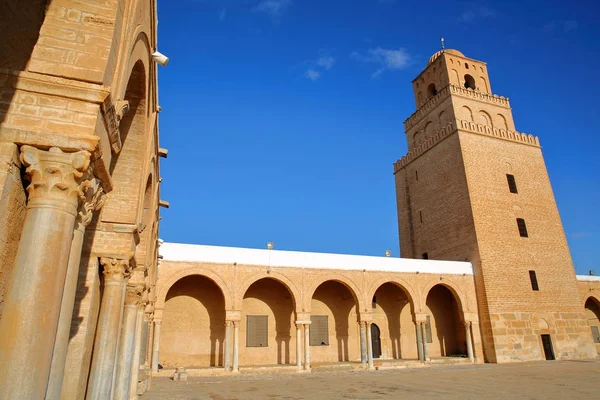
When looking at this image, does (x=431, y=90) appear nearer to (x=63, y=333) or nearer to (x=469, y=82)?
(x=469, y=82)

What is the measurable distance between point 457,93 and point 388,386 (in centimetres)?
1692

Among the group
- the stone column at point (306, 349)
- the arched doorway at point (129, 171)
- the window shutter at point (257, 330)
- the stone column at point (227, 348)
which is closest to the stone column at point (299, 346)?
the stone column at point (306, 349)

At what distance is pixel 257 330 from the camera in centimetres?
1686

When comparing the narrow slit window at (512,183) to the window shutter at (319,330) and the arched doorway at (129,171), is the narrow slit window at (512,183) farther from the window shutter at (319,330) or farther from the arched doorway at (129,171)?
the arched doorway at (129,171)

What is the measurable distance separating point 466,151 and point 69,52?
20.1m

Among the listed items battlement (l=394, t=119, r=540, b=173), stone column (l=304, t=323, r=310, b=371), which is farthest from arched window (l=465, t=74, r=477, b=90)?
stone column (l=304, t=323, r=310, b=371)

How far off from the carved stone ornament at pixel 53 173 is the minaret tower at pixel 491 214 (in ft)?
61.7

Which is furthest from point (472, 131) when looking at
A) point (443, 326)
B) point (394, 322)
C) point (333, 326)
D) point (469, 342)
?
point (333, 326)

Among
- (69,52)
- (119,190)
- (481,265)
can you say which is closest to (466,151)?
(481,265)

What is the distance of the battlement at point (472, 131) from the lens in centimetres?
2112

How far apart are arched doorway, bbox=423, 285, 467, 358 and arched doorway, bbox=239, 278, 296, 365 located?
23.2 feet

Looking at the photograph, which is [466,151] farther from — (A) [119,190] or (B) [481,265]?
(A) [119,190]

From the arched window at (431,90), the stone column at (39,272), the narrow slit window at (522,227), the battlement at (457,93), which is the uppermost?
the arched window at (431,90)

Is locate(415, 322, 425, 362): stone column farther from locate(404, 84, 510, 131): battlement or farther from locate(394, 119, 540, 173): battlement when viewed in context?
locate(404, 84, 510, 131): battlement
